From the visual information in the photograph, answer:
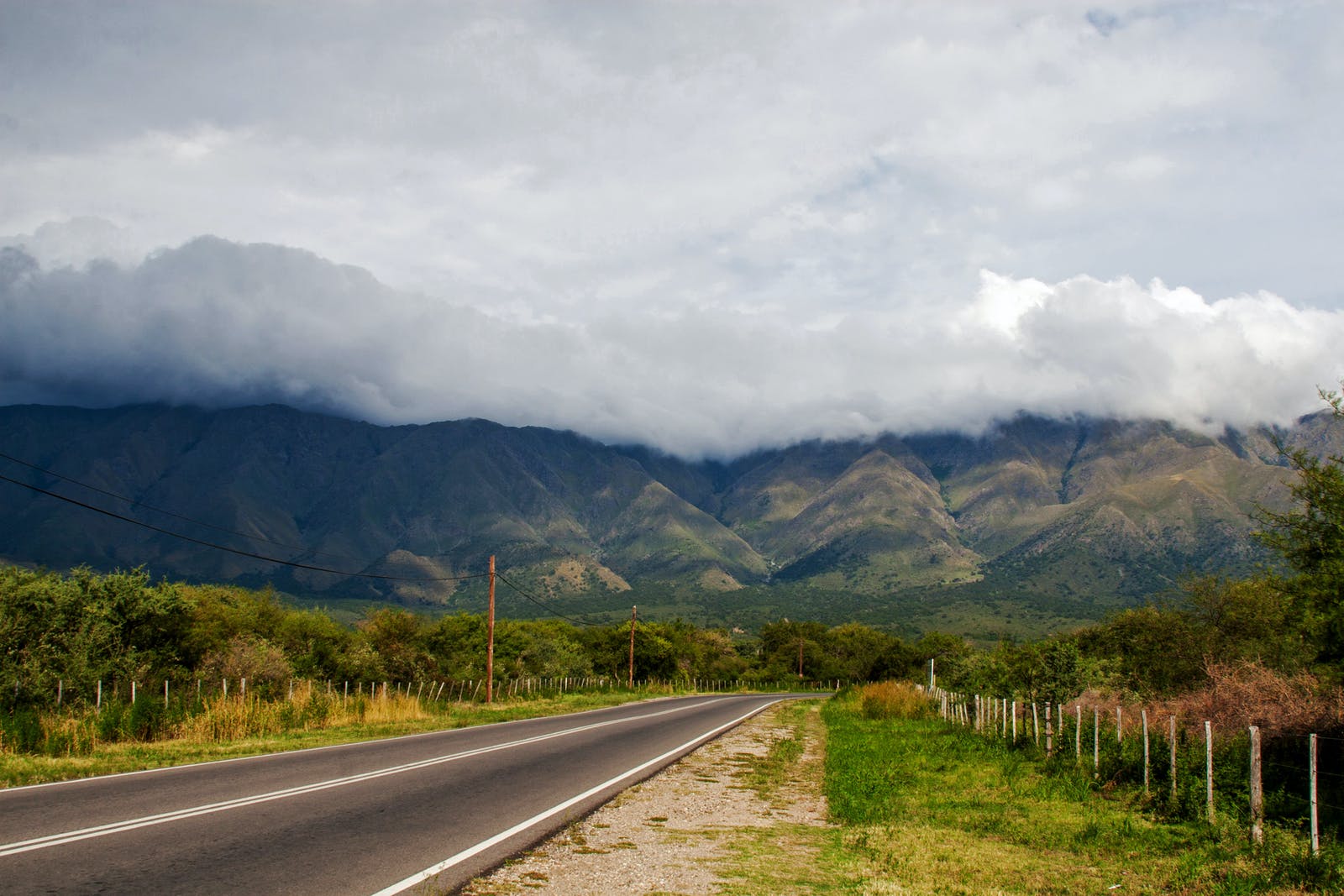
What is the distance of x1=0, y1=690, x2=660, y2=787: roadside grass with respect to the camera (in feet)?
49.0

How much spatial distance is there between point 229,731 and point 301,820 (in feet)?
41.0

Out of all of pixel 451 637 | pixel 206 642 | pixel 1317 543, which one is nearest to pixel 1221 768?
pixel 1317 543

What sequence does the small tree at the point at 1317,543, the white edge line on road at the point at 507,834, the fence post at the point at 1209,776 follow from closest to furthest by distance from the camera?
the white edge line on road at the point at 507,834 → the fence post at the point at 1209,776 → the small tree at the point at 1317,543

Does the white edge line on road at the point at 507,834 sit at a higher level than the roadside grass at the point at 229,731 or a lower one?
higher

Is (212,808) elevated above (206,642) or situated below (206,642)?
above

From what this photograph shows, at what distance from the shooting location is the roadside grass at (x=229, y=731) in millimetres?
14945

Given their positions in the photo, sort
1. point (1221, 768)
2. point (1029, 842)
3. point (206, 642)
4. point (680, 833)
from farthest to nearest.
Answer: point (206, 642) → point (1221, 768) → point (1029, 842) → point (680, 833)

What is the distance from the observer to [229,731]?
21.2 meters

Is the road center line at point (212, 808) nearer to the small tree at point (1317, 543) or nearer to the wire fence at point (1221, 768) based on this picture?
the wire fence at point (1221, 768)

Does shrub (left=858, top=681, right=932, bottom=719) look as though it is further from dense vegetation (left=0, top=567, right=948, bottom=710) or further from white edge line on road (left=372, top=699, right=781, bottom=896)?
dense vegetation (left=0, top=567, right=948, bottom=710)

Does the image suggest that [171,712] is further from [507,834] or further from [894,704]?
[894,704]

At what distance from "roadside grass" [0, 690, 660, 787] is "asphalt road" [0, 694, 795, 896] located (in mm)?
1056

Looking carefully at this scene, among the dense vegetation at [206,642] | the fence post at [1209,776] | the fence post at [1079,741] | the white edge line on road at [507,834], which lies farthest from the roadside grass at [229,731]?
the fence post at [1209,776]

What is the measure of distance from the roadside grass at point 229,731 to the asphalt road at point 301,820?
41.6 inches
